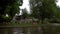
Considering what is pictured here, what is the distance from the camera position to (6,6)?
1660 inches

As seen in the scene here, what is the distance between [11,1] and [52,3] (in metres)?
39.3

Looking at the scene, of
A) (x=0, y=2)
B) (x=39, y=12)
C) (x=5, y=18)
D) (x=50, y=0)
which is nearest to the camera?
(x=0, y=2)

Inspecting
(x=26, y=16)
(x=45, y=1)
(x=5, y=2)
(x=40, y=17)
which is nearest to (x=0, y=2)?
(x=5, y=2)

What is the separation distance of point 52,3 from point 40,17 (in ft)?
27.0

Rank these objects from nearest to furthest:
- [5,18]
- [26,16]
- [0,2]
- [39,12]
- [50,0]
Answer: [0,2], [5,18], [50,0], [39,12], [26,16]

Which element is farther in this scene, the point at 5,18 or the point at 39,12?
the point at 39,12

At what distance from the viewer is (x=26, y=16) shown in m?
118

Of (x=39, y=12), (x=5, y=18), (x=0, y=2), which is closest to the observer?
(x=0, y=2)

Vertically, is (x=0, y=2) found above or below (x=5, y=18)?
above

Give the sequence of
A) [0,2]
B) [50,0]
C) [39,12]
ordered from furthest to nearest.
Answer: [39,12] < [50,0] < [0,2]

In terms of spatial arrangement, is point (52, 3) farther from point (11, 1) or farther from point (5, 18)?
point (11, 1)

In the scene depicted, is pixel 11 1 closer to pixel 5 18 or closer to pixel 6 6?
pixel 6 6

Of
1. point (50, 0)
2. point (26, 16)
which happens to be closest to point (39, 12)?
point (50, 0)

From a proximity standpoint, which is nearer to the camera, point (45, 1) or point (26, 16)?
point (45, 1)
